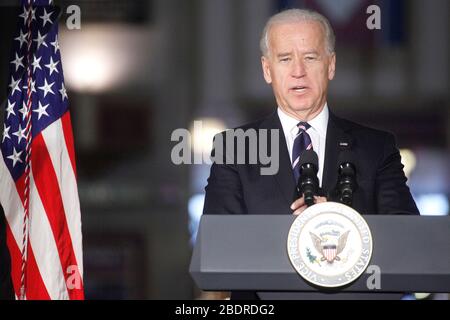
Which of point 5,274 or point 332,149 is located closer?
point 332,149

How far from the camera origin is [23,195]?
14.4 ft

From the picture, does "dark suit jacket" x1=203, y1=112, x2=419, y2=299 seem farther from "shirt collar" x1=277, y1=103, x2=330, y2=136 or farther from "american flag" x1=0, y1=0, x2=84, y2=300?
"american flag" x1=0, y1=0, x2=84, y2=300

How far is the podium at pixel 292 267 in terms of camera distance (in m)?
3.17

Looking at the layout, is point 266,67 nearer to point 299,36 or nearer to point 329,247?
point 299,36

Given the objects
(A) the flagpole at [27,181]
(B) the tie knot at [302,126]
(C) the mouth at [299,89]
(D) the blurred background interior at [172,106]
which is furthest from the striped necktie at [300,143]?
(D) the blurred background interior at [172,106]

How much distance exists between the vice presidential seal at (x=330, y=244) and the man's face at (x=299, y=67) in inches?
31.7

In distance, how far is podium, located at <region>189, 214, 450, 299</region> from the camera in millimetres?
3166

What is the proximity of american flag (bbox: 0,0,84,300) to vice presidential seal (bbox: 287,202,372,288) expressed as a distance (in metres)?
1.52

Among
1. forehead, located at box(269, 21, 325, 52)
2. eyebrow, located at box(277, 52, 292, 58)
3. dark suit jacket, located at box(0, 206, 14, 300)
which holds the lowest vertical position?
dark suit jacket, located at box(0, 206, 14, 300)

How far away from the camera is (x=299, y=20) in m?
3.80

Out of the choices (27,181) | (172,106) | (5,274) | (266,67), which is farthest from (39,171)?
(172,106)

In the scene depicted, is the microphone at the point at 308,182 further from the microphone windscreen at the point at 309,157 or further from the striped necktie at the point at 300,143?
the striped necktie at the point at 300,143

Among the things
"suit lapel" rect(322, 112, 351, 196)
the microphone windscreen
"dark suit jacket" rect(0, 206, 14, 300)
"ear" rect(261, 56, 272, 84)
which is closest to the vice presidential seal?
the microphone windscreen

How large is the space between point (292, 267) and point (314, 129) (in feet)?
2.86
